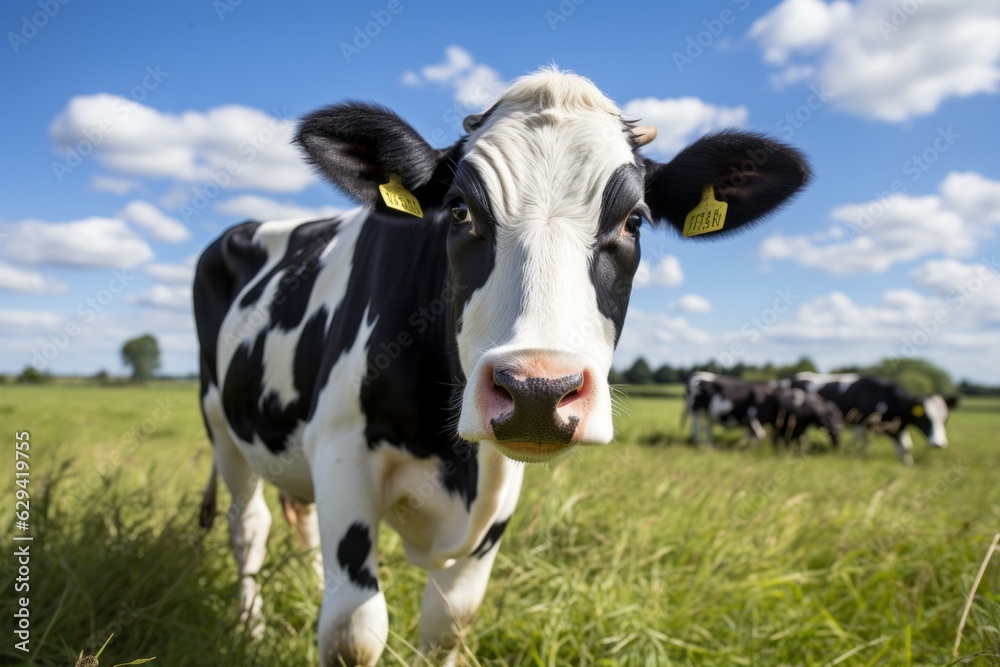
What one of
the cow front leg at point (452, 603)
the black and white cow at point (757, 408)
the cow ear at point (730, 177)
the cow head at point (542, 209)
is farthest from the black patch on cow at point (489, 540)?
the black and white cow at point (757, 408)

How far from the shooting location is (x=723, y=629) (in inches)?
152

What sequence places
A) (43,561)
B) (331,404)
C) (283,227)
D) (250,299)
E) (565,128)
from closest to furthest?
(565,128)
(331,404)
(43,561)
(250,299)
(283,227)

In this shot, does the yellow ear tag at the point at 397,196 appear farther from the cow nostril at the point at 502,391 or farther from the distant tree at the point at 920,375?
the distant tree at the point at 920,375

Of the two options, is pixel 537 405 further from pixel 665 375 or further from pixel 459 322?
pixel 665 375

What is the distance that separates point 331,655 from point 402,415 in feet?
3.24

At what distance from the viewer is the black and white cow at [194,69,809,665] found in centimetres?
205

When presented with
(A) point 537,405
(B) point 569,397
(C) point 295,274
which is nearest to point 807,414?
(C) point 295,274

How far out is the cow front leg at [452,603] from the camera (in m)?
3.23

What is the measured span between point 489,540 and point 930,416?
22528 mm

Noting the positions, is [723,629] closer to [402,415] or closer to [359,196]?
[402,415]

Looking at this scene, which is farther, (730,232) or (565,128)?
(730,232)

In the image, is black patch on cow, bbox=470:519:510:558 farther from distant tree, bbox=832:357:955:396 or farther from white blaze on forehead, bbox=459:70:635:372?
distant tree, bbox=832:357:955:396

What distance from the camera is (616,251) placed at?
2.45 meters

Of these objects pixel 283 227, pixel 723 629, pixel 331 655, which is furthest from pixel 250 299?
pixel 723 629
